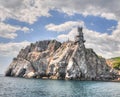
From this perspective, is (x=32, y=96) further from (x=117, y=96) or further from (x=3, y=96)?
(x=117, y=96)

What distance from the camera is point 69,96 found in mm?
85312

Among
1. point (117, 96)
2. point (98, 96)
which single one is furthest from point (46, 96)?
point (117, 96)

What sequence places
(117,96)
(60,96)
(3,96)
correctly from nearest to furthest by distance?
(3,96) → (60,96) → (117,96)

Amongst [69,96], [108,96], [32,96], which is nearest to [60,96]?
[69,96]

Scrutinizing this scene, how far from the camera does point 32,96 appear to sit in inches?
3216

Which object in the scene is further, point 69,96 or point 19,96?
point 69,96

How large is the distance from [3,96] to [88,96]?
28927 millimetres

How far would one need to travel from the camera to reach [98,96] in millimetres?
88188

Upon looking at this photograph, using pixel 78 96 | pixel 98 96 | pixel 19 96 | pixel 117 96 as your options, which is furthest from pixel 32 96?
pixel 117 96

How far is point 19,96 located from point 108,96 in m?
31.3

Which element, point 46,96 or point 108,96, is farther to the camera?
point 108,96

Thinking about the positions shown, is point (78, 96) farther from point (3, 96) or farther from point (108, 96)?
point (3, 96)

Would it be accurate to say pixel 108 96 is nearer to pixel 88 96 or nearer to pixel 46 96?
pixel 88 96

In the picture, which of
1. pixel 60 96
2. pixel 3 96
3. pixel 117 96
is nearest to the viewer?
pixel 3 96
